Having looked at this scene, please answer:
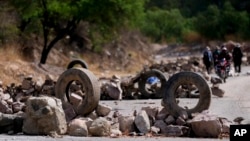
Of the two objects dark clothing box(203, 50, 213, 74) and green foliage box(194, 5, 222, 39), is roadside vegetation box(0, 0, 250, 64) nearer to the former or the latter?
dark clothing box(203, 50, 213, 74)

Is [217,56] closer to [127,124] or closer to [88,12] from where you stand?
[88,12]

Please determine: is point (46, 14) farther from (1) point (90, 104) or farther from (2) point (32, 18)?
(1) point (90, 104)

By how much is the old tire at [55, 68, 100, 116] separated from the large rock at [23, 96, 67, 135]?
5.53 feet

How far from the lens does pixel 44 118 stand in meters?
12.6

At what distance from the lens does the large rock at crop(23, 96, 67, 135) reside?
12.6 metres

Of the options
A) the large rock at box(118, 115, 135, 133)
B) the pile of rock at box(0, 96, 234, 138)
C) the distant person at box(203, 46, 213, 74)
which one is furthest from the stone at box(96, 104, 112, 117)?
the distant person at box(203, 46, 213, 74)

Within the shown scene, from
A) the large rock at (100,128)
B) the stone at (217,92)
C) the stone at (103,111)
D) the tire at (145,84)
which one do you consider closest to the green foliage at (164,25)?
the tire at (145,84)

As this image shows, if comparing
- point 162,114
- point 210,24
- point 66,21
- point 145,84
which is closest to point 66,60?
point 66,21

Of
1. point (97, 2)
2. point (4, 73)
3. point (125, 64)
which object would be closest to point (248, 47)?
point (125, 64)

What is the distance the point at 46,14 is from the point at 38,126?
74.1 ft

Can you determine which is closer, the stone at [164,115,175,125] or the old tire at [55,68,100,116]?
the stone at [164,115,175,125]

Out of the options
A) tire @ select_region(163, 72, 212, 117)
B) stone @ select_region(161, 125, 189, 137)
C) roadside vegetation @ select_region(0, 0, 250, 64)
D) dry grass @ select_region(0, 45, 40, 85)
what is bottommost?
stone @ select_region(161, 125, 189, 137)

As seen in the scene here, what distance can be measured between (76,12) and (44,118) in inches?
883

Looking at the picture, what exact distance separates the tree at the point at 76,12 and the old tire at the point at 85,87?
18.2 meters
